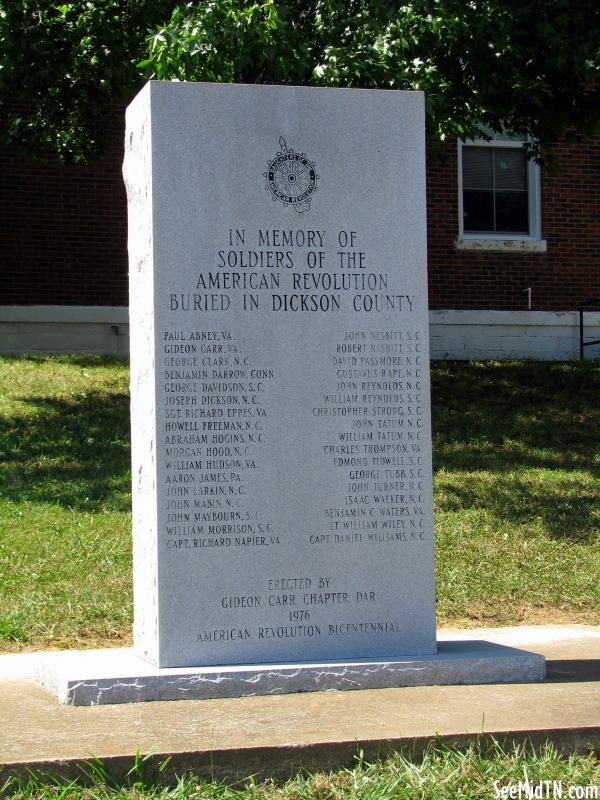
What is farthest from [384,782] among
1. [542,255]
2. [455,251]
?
[542,255]

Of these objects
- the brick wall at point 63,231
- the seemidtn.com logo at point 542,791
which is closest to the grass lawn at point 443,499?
the brick wall at point 63,231

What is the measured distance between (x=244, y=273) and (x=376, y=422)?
86cm

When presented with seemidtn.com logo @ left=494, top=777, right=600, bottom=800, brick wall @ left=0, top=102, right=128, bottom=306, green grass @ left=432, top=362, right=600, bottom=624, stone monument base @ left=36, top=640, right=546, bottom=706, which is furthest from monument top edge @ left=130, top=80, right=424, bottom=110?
brick wall @ left=0, top=102, right=128, bottom=306

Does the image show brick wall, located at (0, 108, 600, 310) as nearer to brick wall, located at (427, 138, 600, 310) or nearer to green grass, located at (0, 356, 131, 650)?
brick wall, located at (427, 138, 600, 310)

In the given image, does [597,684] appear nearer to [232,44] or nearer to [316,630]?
[316,630]

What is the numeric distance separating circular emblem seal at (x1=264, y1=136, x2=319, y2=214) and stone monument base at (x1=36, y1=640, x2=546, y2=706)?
76.5 inches

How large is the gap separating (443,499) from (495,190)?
28.0ft

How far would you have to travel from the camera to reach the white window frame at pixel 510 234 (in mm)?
15641

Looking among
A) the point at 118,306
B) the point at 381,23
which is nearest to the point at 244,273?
the point at 381,23

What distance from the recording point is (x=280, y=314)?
4.81 metres

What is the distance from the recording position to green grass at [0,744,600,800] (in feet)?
11.6

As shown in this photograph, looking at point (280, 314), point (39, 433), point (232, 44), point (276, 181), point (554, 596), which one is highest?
point (232, 44)

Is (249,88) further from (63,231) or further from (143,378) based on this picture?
(63,231)

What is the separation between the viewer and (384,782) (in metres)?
3.63
